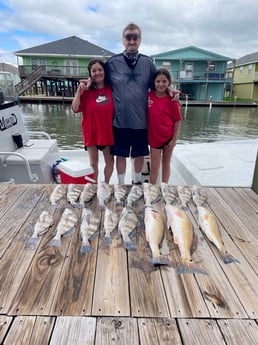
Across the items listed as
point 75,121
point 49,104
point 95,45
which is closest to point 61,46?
point 95,45

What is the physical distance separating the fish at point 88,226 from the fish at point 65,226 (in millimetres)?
65

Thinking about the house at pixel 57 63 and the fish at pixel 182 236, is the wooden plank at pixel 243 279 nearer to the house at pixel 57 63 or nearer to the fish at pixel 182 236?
the fish at pixel 182 236

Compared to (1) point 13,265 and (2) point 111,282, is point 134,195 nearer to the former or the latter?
(2) point 111,282

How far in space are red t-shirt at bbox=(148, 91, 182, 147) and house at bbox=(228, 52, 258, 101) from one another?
24605mm

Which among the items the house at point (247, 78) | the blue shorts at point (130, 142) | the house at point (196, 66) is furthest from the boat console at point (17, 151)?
the house at point (247, 78)

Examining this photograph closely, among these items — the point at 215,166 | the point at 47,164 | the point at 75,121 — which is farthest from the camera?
the point at 75,121

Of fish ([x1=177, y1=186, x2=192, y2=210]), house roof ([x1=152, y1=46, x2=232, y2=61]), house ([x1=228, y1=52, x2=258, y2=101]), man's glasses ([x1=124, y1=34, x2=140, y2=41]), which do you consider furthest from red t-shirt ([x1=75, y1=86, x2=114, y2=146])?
house ([x1=228, y1=52, x2=258, y2=101])

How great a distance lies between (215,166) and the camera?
12.1 feet

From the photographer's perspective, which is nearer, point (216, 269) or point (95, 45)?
point (216, 269)

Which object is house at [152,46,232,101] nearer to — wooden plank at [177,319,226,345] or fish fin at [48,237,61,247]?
fish fin at [48,237,61,247]

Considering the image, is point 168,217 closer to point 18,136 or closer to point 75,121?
point 18,136

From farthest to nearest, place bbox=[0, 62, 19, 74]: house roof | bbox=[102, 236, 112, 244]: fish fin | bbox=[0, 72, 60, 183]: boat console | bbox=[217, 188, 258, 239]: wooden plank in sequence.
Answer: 1. bbox=[0, 62, 19, 74]: house roof
2. bbox=[0, 72, 60, 183]: boat console
3. bbox=[217, 188, 258, 239]: wooden plank
4. bbox=[102, 236, 112, 244]: fish fin

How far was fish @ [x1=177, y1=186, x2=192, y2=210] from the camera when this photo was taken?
1968 millimetres

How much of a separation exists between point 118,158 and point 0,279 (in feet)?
5.64
